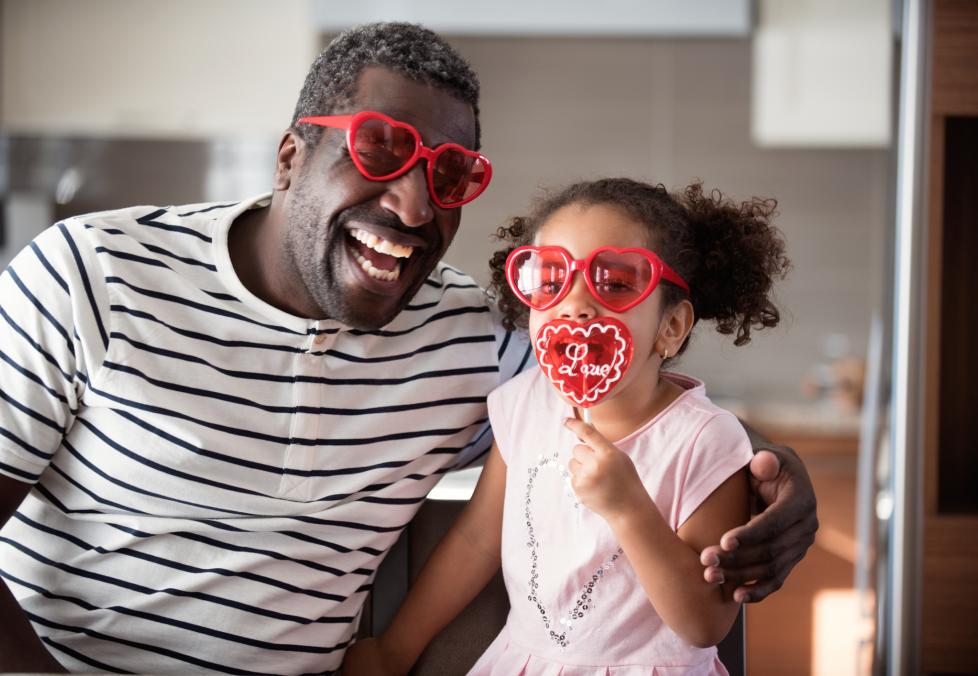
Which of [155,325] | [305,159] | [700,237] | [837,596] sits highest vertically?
[305,159]

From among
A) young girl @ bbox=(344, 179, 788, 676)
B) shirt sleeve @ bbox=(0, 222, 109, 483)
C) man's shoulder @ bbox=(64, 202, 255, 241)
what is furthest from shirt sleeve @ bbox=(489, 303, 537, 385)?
shirt sleeve @ bbox=(0, 222, 109, 483)

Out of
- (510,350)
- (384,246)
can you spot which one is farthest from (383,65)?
(510,350)

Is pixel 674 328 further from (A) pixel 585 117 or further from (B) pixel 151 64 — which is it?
(B) pixel 151 64

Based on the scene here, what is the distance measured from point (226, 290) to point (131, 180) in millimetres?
3165

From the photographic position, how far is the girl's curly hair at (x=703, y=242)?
125 cm

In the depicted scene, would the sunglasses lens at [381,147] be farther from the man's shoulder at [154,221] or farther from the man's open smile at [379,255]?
the man's shoulder at [154,221]

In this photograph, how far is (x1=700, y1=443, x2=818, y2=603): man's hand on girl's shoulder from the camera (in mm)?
1089

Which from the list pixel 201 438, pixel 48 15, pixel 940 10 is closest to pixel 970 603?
pixel 940 10

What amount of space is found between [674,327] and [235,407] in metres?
0.59

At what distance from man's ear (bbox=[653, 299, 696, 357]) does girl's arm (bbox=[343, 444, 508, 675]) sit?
282mm

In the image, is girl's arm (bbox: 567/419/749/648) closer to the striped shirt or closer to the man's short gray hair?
the striped shirt

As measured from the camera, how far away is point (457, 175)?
132 centimetres

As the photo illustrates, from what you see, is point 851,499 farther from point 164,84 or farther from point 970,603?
point 164,84

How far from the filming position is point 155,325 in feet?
4.21
